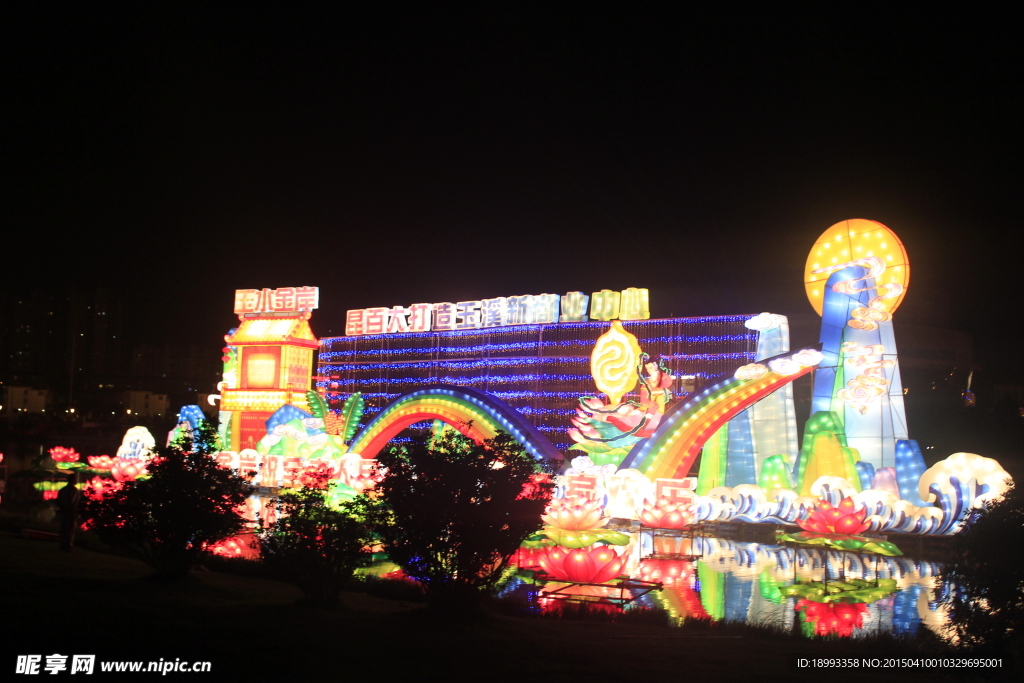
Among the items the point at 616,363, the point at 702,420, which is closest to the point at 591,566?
the point at 702,420

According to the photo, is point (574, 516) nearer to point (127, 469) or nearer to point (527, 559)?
point (527, 559)

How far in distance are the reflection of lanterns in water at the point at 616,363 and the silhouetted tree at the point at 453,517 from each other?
48.0 feet

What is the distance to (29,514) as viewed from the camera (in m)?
19.1

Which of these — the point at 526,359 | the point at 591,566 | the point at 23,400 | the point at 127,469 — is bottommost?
the point at 591,566

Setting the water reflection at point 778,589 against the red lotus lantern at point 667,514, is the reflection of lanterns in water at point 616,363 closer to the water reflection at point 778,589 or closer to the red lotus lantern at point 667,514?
the red lotus lantern at point 667,514

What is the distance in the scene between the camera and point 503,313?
32844 mm

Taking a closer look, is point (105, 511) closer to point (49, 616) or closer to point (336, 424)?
point (49, 616)

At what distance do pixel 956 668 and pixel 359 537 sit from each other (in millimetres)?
5717

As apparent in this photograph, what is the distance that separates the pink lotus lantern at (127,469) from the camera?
1086 inches

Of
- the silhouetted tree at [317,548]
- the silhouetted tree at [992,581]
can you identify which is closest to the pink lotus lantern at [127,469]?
the silhouetted tree at [317,548]

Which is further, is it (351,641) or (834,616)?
(834,616)

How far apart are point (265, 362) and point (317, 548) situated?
95.8ft

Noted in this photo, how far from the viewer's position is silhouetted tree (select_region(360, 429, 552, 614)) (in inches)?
357

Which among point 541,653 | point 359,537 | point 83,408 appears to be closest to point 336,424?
point 359,537
